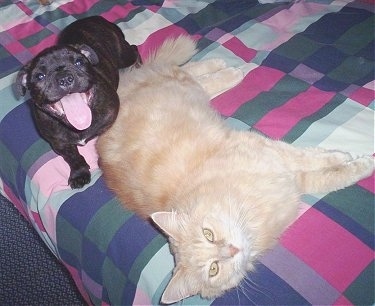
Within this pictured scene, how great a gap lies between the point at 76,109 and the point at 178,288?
84 cm

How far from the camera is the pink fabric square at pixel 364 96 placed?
155 cm

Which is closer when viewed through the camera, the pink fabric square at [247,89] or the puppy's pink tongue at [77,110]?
the puppy's pink tongue at [77,110]

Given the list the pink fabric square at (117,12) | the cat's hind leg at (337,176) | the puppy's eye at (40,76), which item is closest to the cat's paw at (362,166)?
the cat's hind leg at (337,176)

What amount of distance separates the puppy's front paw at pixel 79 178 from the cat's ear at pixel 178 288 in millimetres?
607

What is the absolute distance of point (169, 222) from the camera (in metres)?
1.16

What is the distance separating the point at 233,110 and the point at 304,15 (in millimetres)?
790

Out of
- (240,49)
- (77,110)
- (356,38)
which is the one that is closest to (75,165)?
(77,110)

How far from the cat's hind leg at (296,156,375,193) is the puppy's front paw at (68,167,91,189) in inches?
32.9

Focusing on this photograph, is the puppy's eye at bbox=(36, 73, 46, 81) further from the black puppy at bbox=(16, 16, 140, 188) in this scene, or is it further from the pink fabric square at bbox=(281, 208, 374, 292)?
the pink fabric square at bbox=(281, 208, 374, 292)

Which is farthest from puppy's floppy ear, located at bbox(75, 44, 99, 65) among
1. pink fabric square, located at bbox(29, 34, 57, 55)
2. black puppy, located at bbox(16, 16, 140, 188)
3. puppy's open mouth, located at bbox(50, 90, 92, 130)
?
pink fabric square, located at bbox(29, 34, 57, 55)

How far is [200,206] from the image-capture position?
1.22 meters

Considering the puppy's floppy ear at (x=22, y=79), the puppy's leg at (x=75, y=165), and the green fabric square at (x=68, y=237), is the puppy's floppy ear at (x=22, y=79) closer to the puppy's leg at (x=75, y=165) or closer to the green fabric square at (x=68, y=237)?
the puppy's leg at (x=75, y=165)

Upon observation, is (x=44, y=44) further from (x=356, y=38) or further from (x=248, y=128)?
(x=356, y=38)

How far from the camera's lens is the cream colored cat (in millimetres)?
1164
